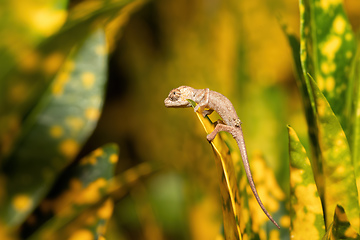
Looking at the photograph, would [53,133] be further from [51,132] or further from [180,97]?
[180,97]

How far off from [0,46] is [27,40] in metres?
0.05

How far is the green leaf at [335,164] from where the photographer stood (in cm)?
47

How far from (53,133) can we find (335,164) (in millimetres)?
415

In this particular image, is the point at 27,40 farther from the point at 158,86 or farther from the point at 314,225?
the point at 158,86

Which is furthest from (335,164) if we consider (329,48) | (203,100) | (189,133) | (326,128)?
(189,133)

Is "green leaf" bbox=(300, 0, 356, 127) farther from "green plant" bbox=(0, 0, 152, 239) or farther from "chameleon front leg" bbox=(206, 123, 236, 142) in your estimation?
"green plant" bbox=(0, 0, 152, 239)

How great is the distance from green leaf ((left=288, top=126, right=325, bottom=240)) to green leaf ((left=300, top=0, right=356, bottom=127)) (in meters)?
0.10

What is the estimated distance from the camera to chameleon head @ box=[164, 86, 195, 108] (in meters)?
0.74

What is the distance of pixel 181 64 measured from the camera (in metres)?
1.37

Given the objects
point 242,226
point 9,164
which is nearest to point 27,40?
point 9,164

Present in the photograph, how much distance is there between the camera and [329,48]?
0.55m

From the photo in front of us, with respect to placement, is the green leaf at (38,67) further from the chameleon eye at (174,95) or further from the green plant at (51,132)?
the chameleon eye at (174,95)

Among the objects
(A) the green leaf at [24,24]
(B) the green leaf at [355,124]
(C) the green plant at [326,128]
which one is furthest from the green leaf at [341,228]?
(A) the green leaf at [24,24]

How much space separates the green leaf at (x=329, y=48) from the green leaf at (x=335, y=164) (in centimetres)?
8
